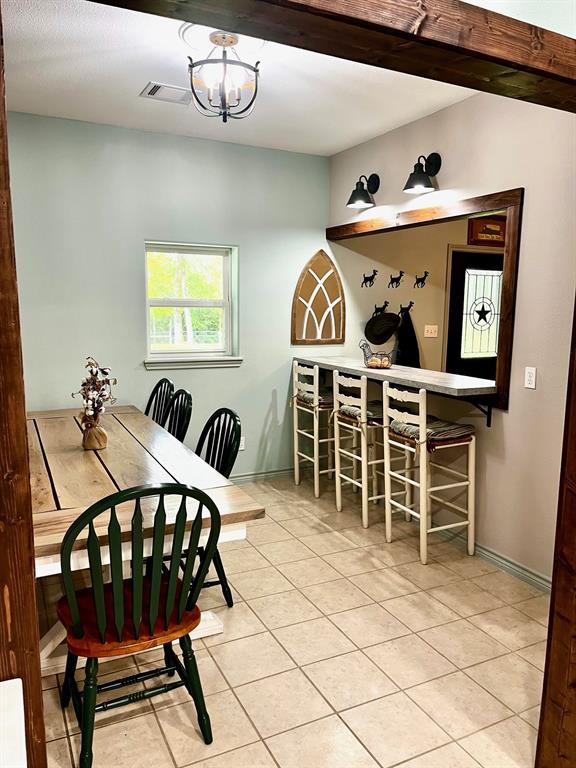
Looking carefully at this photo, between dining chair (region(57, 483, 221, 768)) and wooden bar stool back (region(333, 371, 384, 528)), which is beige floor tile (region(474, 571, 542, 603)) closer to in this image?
wooden bar stool back (region(333, 371, 384, 528))

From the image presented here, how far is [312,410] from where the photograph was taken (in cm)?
437

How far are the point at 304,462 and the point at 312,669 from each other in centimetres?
261

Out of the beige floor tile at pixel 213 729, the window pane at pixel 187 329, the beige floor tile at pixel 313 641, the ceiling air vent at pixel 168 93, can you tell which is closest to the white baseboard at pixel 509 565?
the beige floor tile at pixel 313 641

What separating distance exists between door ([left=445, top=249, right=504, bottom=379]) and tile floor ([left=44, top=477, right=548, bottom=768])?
2.31 m

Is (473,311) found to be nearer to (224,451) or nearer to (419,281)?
(419,281)

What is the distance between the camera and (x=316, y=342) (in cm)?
482

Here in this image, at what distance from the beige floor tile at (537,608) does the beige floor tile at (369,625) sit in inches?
25.2

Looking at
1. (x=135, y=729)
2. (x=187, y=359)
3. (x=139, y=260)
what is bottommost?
(x=135, y=729)

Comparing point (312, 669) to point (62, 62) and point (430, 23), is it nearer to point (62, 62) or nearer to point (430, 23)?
point (430, 23)

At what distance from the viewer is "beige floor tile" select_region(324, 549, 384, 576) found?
3.19 m

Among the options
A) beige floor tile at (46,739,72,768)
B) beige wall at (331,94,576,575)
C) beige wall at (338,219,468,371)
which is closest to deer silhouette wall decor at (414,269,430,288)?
beige wall at (338,219,468,371)

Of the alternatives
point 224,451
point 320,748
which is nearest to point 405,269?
point 224,451

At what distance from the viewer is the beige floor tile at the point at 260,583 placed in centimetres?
294

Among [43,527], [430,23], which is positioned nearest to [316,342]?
[43,527]
